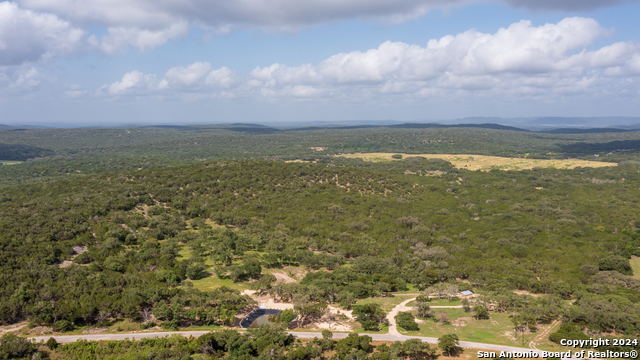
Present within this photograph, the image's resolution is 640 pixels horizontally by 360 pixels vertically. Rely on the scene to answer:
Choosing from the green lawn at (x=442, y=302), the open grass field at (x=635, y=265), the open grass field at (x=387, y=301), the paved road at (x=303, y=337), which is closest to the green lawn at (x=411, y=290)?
the open grass field at (x=387, y=301)

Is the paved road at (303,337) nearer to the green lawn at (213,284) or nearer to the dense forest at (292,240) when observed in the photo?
the dense forest at (292,240)

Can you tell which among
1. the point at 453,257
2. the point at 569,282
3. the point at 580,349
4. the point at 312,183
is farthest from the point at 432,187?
the point at 580,349

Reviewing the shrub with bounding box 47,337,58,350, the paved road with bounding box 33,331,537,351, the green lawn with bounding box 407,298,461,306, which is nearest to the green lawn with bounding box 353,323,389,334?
the paved road with bounding box 33,331,537,351

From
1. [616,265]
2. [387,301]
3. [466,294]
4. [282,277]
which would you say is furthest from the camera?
[616,265]

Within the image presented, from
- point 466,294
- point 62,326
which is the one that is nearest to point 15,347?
point 62,326

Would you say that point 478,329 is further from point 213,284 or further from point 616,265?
point 213,284
